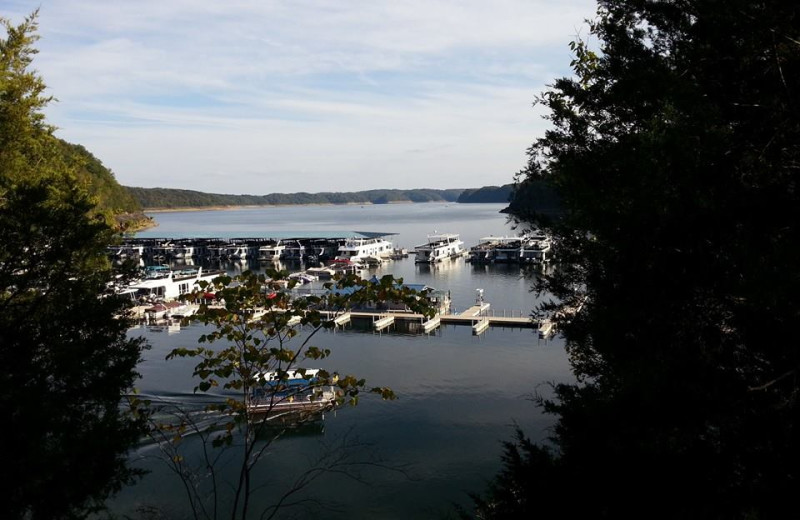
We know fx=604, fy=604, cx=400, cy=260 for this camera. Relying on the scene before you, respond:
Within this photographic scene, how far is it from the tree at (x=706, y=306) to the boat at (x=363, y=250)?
49.4m

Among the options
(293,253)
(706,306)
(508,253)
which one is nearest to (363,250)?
(293,253)

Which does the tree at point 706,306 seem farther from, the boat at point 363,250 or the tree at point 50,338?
the boat at point 363,250

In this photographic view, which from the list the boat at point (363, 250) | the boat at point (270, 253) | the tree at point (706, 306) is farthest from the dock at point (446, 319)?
the boat at point (270, 253)

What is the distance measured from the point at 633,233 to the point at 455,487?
9617 millimetres

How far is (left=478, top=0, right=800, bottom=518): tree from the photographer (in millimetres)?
4441

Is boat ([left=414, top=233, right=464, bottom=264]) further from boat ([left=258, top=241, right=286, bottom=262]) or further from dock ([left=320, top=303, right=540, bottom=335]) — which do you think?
dock ([left=320, top=303, right=540, bottom=335])

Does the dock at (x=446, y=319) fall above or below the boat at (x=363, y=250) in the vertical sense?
below

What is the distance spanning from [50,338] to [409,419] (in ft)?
40.4

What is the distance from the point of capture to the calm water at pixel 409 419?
13047 mm

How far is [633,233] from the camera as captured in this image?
5.23m

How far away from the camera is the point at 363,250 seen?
186ft

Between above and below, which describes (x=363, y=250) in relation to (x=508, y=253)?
above

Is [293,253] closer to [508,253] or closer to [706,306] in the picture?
[508,253]

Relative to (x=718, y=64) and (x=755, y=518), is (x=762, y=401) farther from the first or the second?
(x=718, y=64)
